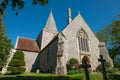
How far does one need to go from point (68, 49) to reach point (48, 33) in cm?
1656

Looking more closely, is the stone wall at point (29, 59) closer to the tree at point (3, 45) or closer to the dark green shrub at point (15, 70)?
the tree at point (3, 45)

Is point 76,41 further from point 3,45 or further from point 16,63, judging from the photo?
point 3,45

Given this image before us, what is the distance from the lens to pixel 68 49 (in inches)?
893

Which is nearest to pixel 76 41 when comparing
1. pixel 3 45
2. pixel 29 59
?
pixel 29 59

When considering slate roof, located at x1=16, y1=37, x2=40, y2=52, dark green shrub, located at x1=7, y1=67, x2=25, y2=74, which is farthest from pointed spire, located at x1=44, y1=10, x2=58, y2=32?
dark green shrub, located at x1=7, y1=67, x2=25, y2=74

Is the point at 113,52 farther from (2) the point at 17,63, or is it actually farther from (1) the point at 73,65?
(2) the point at 17,63

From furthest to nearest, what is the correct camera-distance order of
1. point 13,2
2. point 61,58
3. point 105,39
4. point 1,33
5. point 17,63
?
point 105,39
point 1,33
point 17,63
point 61,58
point 13,2

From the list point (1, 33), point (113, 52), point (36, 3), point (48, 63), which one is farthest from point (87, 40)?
point (36, 3)

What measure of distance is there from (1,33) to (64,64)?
1572 cm

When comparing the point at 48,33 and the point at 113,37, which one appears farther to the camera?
the point at 48,33

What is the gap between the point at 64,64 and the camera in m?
20.8

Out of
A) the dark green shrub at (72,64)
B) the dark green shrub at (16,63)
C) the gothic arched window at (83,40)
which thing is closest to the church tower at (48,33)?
the dark green shrub at (16,63)

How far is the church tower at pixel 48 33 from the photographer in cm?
3561

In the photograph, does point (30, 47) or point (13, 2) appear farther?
point (30, 47)
